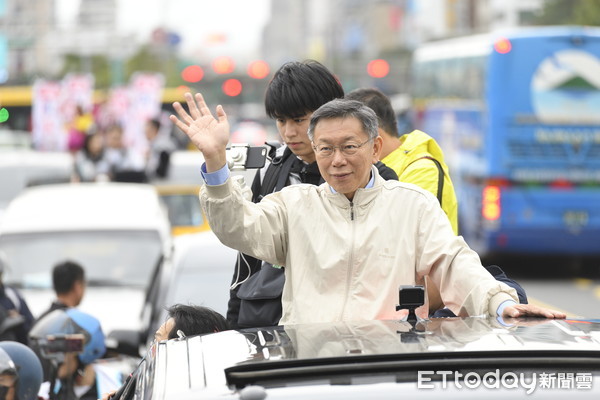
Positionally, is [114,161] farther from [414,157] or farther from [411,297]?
[411,297]

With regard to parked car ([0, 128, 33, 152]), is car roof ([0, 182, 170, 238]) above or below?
above

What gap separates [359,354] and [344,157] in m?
1.27

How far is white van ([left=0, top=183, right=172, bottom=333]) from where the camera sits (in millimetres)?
10227

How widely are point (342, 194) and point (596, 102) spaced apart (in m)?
13.8

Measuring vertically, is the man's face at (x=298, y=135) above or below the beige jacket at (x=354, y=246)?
above

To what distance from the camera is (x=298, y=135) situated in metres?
4.87

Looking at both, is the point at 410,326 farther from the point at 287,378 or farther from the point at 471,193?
the point at 471,193

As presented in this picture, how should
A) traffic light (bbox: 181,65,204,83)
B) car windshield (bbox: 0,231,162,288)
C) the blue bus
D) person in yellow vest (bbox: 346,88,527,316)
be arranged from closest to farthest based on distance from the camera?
person in yellow vest (bbox: 346,88,527,316) → car windshield (bbox: 0,231,162,288) → the blue bus → traffic light (bbox: 181,65,204,83)

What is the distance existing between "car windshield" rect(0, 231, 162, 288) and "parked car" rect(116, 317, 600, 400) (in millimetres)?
7348

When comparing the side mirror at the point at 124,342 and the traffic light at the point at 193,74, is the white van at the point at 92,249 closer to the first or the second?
the side mirror at the point at 124,342

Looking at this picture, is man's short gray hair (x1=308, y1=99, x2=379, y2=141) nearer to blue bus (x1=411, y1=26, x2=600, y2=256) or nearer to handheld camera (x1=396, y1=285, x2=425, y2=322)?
handheld camera (x1=396, y1=285, x2=425, y2=322)

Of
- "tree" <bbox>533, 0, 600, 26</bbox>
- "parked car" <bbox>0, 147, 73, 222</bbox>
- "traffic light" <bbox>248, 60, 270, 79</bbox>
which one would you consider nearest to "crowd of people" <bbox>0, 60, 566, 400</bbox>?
"parked car" <bbox>0, 147, 73, 222</bbox>

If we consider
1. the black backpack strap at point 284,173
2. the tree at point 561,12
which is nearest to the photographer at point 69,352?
the black backpack strap at point 284,173

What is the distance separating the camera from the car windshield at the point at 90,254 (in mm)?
10562
